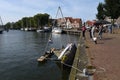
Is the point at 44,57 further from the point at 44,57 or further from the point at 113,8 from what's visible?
the point at 113,8

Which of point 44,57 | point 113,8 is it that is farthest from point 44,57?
point 113,8

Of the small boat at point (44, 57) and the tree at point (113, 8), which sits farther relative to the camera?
the tree at point (113, 8)

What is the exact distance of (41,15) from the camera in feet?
620

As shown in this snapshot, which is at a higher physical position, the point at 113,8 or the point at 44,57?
the point at 113,8

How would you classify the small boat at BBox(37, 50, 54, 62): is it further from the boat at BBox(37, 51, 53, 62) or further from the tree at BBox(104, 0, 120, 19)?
the tree at BBox(104, 0, 120, 19)

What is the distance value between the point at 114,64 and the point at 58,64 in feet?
34.6

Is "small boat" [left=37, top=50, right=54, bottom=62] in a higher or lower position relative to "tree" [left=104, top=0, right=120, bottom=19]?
lower

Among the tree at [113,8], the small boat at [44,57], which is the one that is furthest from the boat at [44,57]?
the tree at [113,8]

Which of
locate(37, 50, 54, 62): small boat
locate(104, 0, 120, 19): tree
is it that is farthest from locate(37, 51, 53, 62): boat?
locate(104, 0, 120, 19): tree

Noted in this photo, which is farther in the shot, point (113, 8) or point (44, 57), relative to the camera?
point (113, 8)

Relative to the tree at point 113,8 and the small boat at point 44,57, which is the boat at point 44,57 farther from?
the tree at point 113,8

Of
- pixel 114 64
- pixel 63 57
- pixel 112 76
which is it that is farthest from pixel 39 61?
pixel 112 76

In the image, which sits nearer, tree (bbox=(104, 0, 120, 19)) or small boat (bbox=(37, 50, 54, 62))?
small boat (bbox=(37, 50, 54, 62))

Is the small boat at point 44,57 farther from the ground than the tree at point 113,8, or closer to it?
closer to it
